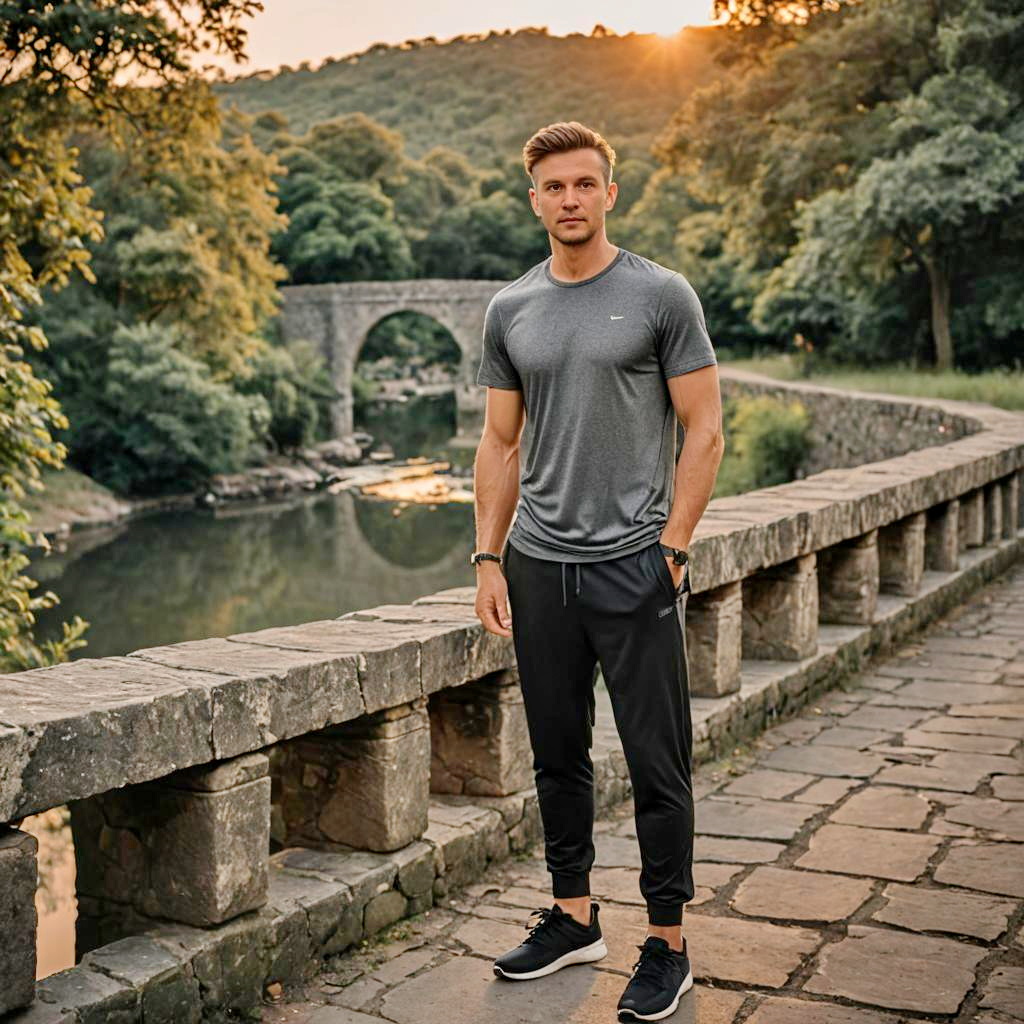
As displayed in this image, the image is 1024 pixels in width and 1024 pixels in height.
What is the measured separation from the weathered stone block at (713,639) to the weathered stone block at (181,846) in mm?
2443

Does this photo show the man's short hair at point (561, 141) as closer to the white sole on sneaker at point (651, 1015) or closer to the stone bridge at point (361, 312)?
the white sole on sneaker at point (651, 1015)

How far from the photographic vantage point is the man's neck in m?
3.15

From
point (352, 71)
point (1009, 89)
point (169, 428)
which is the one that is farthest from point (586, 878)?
point (352, 71)

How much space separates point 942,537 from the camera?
8.38 meters

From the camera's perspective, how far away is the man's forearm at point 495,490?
11.1ft

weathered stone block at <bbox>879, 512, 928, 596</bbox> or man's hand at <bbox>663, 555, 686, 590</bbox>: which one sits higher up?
man's hand at <bbox>663, 555, 686, 590</bbox>

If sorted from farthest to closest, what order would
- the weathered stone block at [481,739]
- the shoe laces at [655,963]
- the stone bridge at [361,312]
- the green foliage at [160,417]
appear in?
the stone bridge at [361,312]
the green foliage at [160,417]
the weathered stone block at [481,739]
the shoe laces at [655,963]

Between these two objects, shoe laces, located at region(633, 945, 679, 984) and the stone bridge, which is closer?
shoe laces, located at region(633, 945, 679, 984)

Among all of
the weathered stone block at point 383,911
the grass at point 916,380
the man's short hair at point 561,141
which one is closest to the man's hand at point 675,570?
the man's short hair at point 561,141

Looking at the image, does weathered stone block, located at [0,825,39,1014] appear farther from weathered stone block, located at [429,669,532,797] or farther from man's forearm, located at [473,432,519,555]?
weathered stone block, located at [429,669,532,797]

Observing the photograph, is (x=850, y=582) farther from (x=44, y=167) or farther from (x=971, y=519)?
(x=44, y=167)

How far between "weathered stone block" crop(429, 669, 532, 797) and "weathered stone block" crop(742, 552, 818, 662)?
6.93 feet

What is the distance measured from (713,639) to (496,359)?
2278 millimetres

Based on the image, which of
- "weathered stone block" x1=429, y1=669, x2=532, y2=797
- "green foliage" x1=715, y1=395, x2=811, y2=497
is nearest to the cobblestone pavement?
"weathered stone block" x1=429, y1=669, x2=532, y2=797
